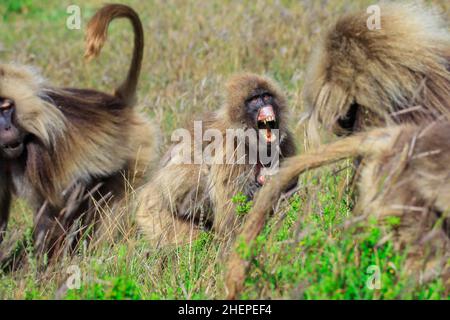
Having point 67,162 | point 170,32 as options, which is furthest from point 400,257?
point 170,32

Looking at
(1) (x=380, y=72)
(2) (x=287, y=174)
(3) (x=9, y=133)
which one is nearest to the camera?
(2) (x=287, y=174)

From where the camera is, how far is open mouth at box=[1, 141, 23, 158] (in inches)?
179

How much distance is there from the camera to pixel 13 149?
15.0 feet

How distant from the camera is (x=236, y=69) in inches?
275

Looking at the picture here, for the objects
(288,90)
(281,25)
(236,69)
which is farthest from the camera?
(281,25)

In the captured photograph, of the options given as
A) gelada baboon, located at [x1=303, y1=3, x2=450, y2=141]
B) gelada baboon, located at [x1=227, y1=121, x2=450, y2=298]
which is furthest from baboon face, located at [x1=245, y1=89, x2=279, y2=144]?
gelada baboon, located at [x1=227, y1=121, x2=450, y2=298]

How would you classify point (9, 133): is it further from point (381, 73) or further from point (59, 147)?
point (381, 73)

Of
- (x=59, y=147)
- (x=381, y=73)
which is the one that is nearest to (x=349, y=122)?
(x=381, y=73)

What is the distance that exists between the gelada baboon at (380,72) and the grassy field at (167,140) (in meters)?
0.34

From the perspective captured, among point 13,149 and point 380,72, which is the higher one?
point 380,72

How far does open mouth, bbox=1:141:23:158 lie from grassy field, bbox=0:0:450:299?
0.78 m

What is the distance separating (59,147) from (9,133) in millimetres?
346
